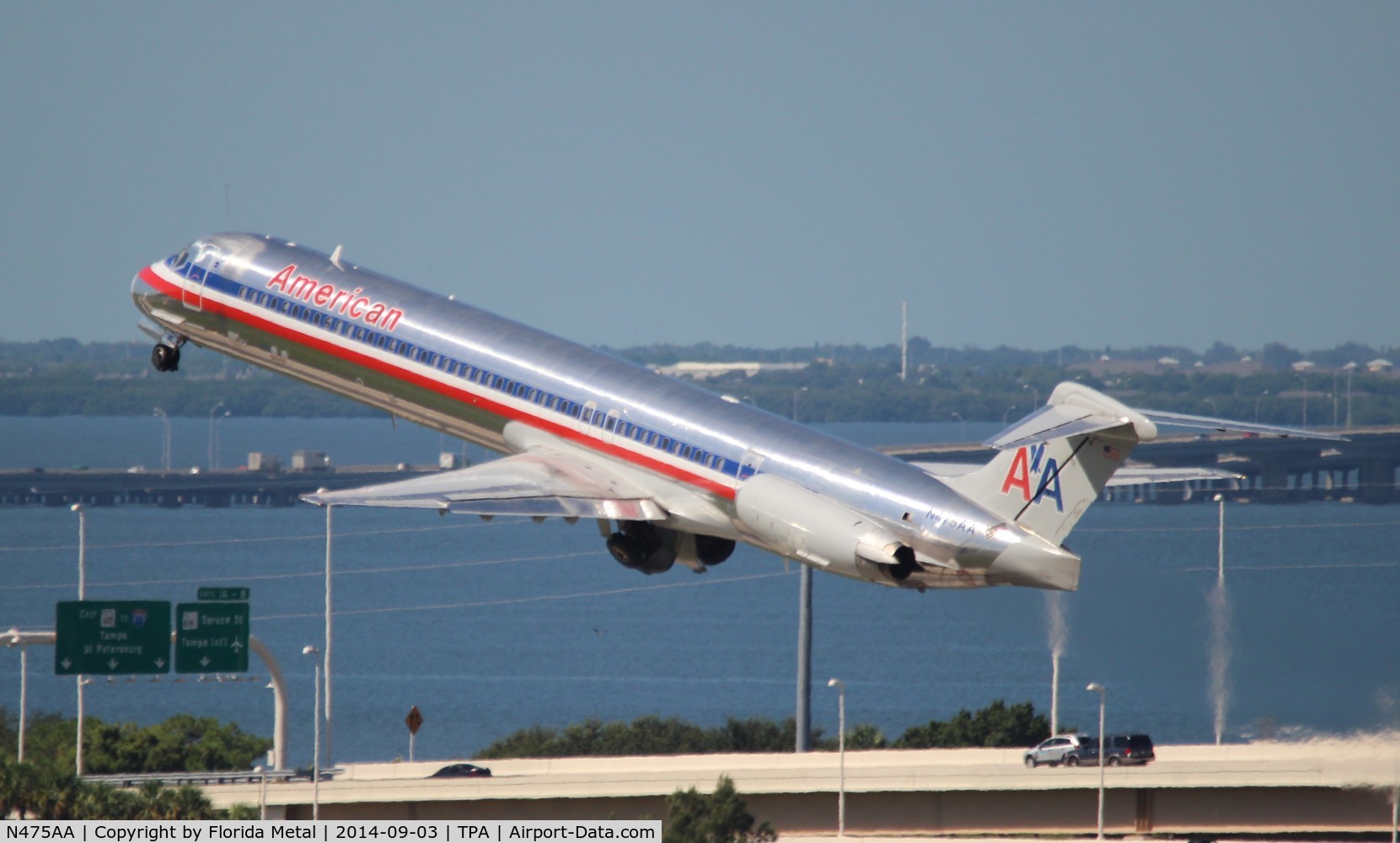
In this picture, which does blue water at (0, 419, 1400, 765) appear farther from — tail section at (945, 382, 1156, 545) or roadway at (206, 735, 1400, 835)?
tail section at (945, 382, 1156, 545)

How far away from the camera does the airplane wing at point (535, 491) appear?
1362 inches

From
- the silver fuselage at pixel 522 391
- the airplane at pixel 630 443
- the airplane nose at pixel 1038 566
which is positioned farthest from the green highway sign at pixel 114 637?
the airplane nose at pixel 1038 566

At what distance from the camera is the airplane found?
101 feet

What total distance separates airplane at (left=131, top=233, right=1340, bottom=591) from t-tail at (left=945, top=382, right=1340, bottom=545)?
0.03 metres

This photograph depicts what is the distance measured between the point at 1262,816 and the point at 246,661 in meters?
28.1

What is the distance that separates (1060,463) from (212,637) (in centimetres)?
2944

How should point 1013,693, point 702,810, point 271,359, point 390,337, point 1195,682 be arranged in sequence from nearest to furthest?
point 1195,682, point 390,337, point 271,359, point 702,810, point 1013,693

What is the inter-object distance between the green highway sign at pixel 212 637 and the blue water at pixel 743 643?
866 inches

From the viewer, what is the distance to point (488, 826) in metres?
33.3

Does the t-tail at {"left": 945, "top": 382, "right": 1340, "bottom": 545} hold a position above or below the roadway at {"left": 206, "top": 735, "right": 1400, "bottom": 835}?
above

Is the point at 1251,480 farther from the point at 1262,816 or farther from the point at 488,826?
the point at 488,826

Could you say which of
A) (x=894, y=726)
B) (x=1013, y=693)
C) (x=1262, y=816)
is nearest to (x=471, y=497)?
(x=1262, y=816)

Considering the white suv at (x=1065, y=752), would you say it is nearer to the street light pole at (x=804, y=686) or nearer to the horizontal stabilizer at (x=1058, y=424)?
the street light pole at (x=804, y=686)
